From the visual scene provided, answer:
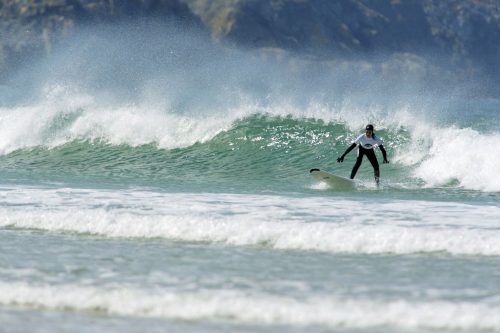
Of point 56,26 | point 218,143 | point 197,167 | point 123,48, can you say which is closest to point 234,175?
point 197,167

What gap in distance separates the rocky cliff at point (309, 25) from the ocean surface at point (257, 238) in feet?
431

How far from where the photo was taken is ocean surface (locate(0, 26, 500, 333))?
6871mm

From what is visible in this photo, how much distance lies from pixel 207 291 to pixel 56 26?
15111 centimetres

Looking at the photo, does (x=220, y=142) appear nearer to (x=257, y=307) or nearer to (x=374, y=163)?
(x=374, y=163)

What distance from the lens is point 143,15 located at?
15950 centimetres

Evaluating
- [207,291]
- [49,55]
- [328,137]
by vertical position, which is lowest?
[207,291]

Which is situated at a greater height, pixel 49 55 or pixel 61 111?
pixel 49 55

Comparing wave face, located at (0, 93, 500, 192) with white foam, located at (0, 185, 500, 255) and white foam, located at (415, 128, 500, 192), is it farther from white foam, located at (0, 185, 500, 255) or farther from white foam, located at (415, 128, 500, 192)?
white foam, located at (0, 185, 500, 255)

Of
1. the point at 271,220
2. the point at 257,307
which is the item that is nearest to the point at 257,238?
the point at 271,220

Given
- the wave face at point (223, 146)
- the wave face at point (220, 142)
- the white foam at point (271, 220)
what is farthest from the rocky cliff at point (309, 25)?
the white foam at point (271, 220)

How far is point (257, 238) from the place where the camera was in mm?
9781

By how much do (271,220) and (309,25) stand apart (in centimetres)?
16296

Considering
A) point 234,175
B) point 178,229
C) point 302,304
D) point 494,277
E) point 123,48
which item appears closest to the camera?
point 302,304

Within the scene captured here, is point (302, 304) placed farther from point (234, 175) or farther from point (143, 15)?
point (143, 15)
